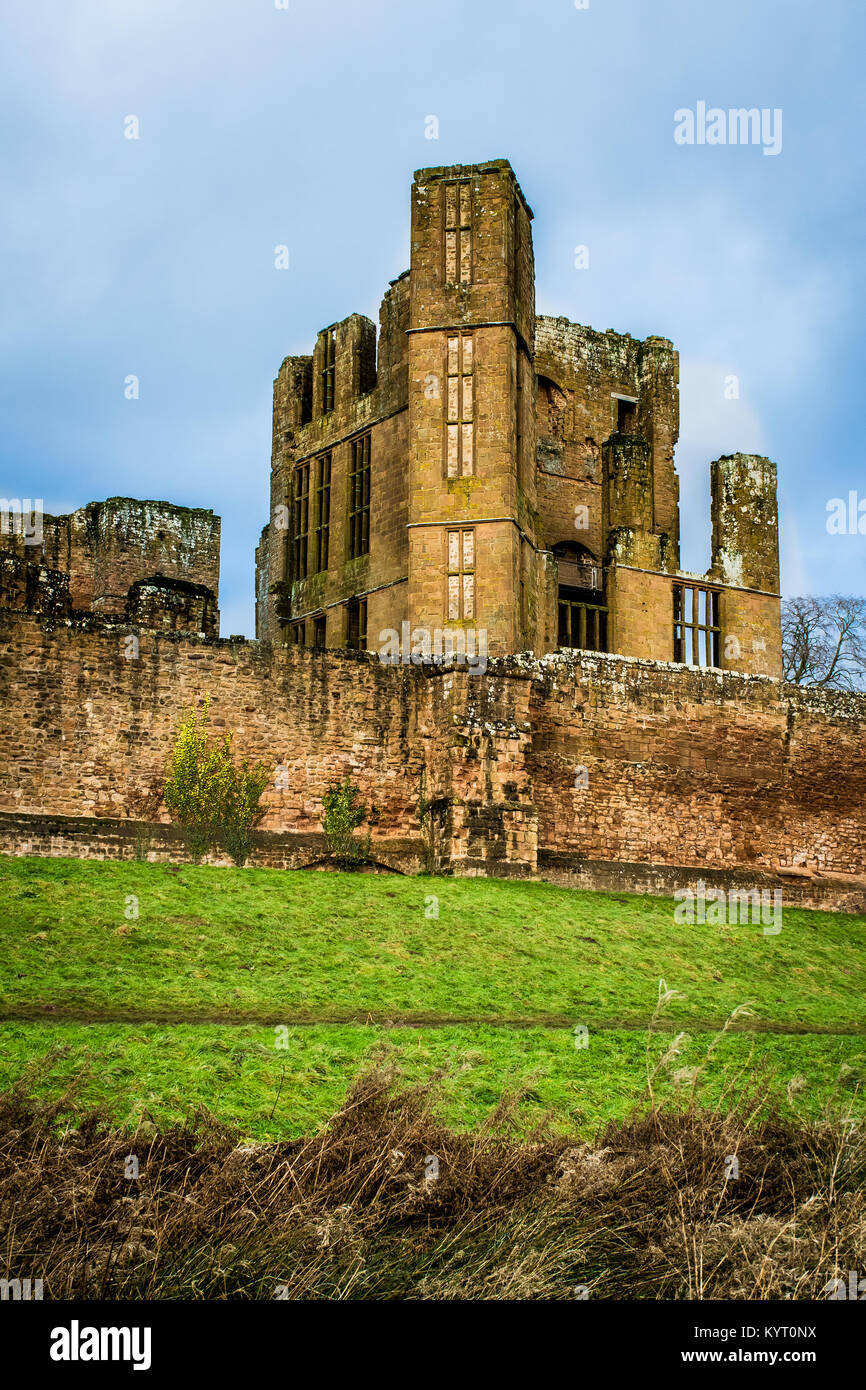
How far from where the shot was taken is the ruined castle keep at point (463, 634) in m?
21.2

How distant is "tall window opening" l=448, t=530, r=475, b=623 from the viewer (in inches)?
1141

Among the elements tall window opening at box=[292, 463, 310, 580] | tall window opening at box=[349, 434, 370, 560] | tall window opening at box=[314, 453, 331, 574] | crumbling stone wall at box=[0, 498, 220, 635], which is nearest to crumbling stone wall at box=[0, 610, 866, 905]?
crumbling stone wall at box=[0, 498, 220, 635]

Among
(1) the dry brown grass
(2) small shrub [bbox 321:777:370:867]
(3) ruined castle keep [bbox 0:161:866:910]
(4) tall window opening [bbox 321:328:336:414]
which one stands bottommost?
(1) the dry brown grass

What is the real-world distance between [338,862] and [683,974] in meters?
6.20

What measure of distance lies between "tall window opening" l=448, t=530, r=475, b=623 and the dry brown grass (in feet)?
64.9

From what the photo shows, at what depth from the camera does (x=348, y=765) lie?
74.5 ft

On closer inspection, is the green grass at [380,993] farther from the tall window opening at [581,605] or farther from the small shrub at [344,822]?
the tall window opening at [581,605]

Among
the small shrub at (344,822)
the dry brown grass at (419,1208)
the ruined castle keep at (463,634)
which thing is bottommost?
the dry brown grass at (419,1208)

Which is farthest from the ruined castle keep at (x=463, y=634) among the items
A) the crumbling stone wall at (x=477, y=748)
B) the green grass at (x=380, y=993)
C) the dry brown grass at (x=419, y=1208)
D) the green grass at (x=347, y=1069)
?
the dry brown grass at (x=419, y=1208)

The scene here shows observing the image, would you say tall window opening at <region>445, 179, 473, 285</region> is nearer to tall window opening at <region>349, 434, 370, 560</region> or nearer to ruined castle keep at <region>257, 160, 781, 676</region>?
ruined castle keep at <region>257, 160, 781, 676</region>

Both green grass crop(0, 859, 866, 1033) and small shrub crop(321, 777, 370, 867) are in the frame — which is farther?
small shrub crop(321, 777, 370, 867)

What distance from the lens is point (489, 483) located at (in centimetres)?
2908

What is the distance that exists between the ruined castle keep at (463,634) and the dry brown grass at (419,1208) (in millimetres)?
12194
